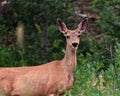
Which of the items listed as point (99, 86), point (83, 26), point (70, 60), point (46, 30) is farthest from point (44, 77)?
point (46, 30)

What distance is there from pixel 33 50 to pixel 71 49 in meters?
4.89

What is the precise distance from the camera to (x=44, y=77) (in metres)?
12.6

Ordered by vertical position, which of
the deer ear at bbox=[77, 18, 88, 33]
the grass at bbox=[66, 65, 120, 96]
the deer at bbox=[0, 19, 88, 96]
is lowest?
the deer at bbox=[0, 19, 88, 96]

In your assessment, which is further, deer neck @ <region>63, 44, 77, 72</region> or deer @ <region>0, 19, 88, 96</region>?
deer neck @ <region>63, 44, 77, 72</region>

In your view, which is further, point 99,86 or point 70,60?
point 70,60

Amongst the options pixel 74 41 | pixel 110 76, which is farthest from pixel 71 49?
pixel 110 76

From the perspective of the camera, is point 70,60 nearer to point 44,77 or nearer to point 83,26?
point 44,77

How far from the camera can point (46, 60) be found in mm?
17469

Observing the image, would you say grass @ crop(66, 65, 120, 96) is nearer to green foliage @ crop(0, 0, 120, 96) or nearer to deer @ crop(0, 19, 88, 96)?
deer @ crop(0, 19, 88, 96)

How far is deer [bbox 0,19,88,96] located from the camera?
12305 mm

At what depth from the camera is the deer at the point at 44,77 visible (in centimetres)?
1230

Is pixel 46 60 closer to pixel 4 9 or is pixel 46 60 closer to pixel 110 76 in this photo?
pixel 4 9

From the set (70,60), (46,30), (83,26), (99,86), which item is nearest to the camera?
(99,86)

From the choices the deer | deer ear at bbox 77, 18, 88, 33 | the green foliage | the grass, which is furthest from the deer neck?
the green foliage
